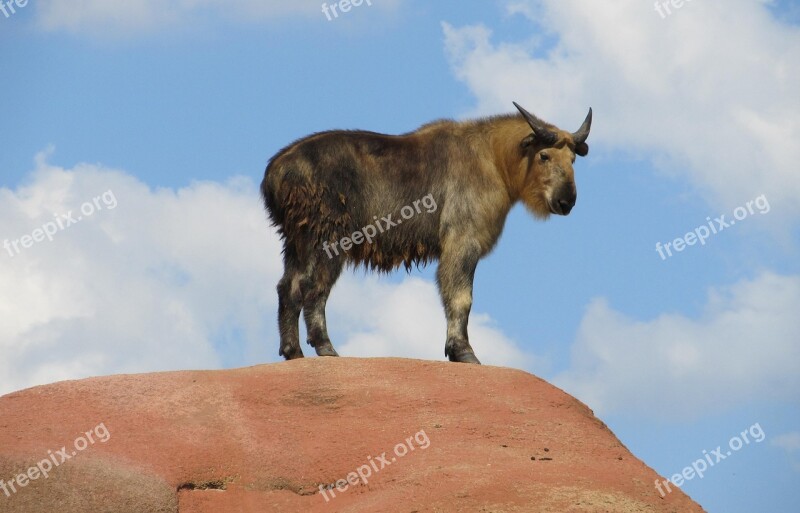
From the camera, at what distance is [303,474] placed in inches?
497

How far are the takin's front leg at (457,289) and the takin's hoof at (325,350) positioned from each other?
1.44 m

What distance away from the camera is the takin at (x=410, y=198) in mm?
15367

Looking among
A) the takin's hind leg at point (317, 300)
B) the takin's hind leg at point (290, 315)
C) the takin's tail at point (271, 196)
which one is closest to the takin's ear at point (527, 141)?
the takin's hind leg at point (317, 300)

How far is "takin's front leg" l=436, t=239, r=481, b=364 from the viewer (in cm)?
1547

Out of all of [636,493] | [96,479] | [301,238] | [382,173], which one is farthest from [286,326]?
[636,493]

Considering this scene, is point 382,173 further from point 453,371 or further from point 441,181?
point 453,371

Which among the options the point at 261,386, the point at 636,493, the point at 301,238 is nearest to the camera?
the point at 636,493

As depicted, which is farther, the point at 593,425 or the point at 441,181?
the point at 441,181

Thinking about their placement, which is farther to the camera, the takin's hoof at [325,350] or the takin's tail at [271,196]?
the takin's tail at [271,196]

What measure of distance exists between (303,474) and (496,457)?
6.43ft

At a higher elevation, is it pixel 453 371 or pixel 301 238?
pixel 301 238

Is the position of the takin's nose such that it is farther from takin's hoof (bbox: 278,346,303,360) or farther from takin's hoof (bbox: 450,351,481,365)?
takin's hoof (bbox: 278,346,303,360)

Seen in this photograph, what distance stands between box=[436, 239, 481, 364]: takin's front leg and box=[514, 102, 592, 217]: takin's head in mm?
1185

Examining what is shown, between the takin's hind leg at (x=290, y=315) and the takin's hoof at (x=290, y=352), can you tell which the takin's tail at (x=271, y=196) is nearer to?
the takin's hind leg at (x=290, y=315)
